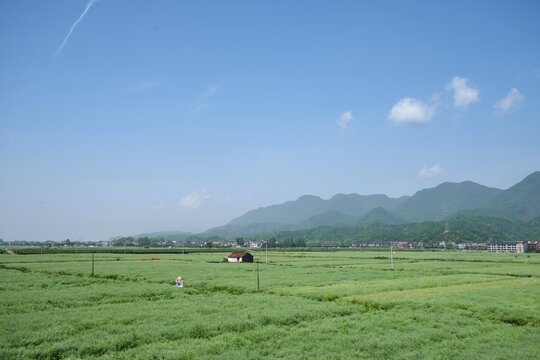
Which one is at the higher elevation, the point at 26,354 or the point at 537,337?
the point at 26,354

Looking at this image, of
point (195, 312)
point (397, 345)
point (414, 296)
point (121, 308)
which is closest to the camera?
point (397, 345)

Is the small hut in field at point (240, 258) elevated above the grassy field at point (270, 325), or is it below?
below

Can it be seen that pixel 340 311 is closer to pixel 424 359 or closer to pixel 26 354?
pixel 424 359

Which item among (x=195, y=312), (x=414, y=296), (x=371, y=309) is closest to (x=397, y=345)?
(x=371, y=309)

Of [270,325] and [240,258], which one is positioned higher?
[270,325]

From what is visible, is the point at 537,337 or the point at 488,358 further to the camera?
the point at 537,337

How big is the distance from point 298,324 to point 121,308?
13729 millimetres

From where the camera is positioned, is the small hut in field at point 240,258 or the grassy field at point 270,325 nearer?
the grassy field at point 270,325

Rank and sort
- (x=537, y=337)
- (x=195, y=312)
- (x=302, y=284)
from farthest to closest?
(x=302, y=284), (x=195, y=312), (x=537, y=337)

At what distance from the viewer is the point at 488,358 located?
17125mm

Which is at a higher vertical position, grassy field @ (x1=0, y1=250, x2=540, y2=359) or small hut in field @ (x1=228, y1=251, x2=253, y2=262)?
grassy field @ (x1=0, y1=250, x2=540, y2=359)

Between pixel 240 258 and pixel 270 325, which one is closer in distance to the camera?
pixel 270 325

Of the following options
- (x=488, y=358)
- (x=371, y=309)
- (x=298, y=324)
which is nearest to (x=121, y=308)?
(x=298, y=324)

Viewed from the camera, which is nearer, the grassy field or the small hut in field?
the grassy field
